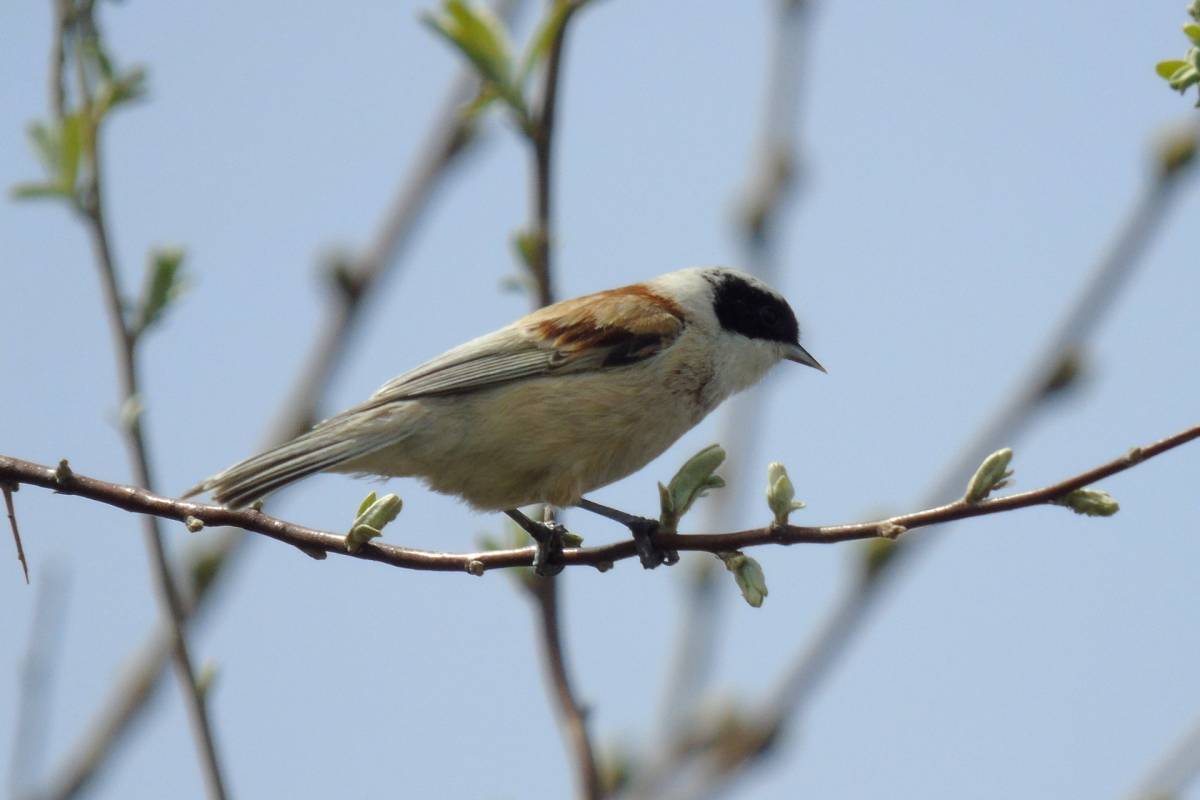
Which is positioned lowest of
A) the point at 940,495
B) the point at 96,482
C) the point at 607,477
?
the point at 940,495

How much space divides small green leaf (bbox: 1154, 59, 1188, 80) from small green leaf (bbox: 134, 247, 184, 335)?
2.59m

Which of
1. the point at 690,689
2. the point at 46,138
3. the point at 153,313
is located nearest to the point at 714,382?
the point at 690,689

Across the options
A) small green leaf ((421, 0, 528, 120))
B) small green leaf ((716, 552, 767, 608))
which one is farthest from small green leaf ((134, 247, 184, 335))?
small green leaf ((716, 552, 767, 608))

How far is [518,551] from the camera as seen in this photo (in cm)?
295

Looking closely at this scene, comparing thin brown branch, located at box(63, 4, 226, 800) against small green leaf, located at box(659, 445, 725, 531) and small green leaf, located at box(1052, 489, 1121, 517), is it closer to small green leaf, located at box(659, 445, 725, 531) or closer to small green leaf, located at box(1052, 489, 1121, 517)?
small green leaf, located at box(659, 445, 725, 531)

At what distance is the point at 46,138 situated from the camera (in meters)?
3.77

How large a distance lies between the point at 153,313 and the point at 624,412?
1.61 metres

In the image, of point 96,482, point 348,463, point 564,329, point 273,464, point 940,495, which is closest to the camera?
point 96,482

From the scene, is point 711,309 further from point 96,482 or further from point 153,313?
point 96,482

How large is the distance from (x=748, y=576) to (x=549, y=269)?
1158 millimetres

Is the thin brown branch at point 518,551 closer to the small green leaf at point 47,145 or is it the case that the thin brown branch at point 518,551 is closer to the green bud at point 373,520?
the green bud at point 373,520

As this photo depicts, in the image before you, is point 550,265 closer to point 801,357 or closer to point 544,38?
point 544,38

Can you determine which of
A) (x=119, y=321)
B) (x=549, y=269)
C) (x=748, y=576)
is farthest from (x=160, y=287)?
(x=748, y=576)

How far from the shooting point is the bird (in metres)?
4.25
